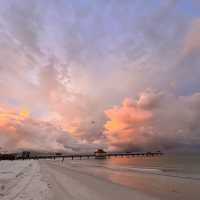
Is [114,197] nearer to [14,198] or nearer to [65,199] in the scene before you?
[65,199]

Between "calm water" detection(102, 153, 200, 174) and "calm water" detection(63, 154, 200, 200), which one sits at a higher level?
"calm water" detection(102, 153, 200, 174)

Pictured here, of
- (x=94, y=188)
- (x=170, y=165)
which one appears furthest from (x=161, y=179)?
(x=170, y=165)

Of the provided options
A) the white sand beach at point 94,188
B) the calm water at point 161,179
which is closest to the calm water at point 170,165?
the calm water at point 161,179

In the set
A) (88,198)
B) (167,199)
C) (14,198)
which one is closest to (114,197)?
(88,198)

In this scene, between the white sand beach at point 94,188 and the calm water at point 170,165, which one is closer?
the white sand beach at point 94,188

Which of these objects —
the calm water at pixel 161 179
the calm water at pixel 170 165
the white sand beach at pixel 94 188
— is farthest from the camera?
the calm water at pixel 170 165

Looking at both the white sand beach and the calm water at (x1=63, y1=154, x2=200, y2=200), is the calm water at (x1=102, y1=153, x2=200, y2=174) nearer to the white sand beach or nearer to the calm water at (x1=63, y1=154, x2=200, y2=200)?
the calm water at (x1=63, y1=154, x2=200, y2=200)

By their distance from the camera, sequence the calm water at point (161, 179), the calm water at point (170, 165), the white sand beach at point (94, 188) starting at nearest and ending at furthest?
the white sand beach at point (94, 188)
the calm water at point (161, 179)
the calm water at point (170, 165)

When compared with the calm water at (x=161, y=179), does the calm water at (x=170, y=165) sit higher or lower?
higher

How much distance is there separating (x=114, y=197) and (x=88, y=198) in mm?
2202

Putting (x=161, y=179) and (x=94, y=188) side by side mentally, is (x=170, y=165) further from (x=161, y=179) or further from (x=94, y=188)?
(x=94, y=188)

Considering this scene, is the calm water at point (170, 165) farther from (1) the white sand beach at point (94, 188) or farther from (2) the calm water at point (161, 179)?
(1) the white sand beach at point (94, 188)

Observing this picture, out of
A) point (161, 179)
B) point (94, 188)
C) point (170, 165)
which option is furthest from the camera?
point (170, 165)

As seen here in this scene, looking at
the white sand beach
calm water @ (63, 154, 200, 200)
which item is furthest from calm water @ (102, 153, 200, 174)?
the white sand beach
